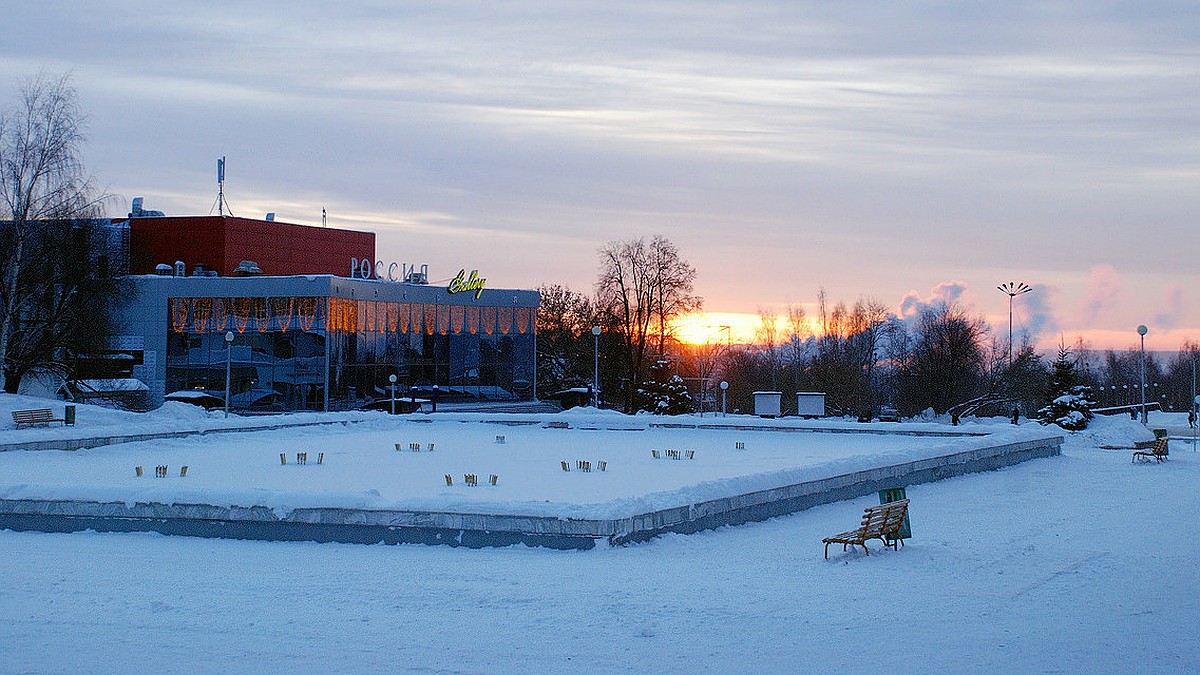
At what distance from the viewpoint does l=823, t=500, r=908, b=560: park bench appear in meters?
13.5

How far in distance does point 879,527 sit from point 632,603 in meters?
4.05

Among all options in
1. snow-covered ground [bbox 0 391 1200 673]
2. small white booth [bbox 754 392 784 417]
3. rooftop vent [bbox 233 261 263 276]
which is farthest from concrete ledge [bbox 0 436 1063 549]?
rooftop vent [bbox 233 261 263 276]

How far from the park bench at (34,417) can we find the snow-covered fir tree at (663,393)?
34.1 meters

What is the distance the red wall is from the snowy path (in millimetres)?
52484

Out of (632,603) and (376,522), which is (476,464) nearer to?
(376,522)

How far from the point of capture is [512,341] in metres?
66.1

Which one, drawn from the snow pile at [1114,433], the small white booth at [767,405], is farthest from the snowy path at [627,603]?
the small white booth at [767,405]

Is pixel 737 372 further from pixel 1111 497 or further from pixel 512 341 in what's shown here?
pixel 1111 497

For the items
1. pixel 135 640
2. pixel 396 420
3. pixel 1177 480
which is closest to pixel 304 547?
pixel 135 640

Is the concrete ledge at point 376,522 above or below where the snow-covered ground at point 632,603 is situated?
above

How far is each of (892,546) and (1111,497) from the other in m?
8.28

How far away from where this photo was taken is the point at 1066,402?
4572 centimetres

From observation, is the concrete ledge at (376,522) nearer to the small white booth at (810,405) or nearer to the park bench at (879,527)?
the park bench at (879,527)

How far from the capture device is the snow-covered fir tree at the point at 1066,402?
4412 cm
